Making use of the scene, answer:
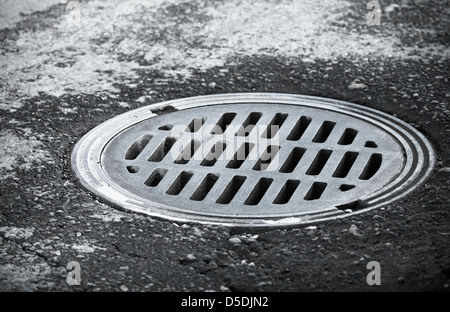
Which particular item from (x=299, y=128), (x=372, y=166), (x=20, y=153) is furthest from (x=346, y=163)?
(x=20, y=153)

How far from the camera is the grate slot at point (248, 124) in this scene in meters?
2.81

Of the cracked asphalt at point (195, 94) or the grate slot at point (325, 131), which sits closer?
the cracked asphalt at point (195, 94)

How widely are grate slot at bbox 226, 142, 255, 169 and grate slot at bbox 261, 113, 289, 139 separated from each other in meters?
0.07

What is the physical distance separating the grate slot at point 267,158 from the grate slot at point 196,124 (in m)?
0.30

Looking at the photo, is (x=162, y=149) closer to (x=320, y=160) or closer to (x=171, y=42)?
(x=320, y=160)

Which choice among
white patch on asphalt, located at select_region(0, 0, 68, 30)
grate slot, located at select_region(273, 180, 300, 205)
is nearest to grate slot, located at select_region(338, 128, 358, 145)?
grate slot, located at select_region(273, 180, 300, 205)

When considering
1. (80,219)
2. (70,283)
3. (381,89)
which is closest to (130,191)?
(80,219)

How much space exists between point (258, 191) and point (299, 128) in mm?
452

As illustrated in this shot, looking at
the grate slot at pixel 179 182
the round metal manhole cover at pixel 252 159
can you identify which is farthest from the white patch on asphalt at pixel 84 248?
the grate slot at pixel 179 182

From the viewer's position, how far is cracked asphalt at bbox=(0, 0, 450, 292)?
204cm

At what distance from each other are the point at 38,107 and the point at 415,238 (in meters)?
1.54

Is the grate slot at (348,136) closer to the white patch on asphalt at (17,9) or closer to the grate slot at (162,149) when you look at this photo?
the grate slot at (162,149)

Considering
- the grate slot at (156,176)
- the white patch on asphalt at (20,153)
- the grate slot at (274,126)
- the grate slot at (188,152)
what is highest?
the grate slot at (274,126)

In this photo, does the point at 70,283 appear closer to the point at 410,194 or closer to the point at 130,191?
the point at 130,191
